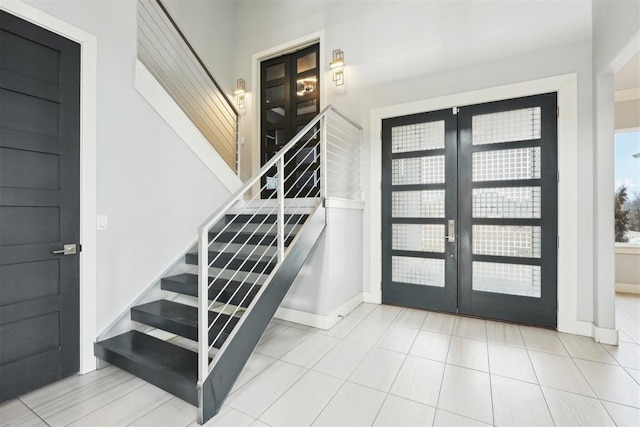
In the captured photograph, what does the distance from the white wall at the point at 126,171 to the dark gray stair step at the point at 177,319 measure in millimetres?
213

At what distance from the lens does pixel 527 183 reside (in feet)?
10.2

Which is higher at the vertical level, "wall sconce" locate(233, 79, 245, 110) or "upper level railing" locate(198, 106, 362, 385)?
"wall sconce" locate(233, 79, 245, 110)

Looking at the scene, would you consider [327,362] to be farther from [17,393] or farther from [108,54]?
[108,54]

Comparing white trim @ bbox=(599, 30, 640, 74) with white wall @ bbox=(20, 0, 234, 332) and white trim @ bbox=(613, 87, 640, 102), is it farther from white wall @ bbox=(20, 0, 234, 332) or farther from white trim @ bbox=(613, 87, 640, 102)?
A: white wall @ bbox=(20, 0, 234, 332)

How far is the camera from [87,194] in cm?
224

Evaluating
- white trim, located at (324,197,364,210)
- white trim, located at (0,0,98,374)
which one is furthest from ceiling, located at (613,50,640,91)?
white trim, located at (0,0,98,374)

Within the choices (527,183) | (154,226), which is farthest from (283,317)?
(527,183)

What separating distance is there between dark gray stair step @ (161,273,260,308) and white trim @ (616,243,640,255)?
5417 millimetres


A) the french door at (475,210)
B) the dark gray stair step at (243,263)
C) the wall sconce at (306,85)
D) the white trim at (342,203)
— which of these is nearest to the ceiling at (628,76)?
the french door at (475,210)

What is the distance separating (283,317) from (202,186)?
175 cm

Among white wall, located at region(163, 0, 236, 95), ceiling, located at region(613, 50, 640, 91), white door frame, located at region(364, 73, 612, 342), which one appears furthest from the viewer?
white wall, located at region(163, 0, 236, 95)

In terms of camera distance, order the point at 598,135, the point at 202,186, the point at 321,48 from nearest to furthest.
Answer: the point at 598,135 → the point at 202,186 → the point at 321,48

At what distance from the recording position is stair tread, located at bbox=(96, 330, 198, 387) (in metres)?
1.88

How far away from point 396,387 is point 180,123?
305 centimetres
